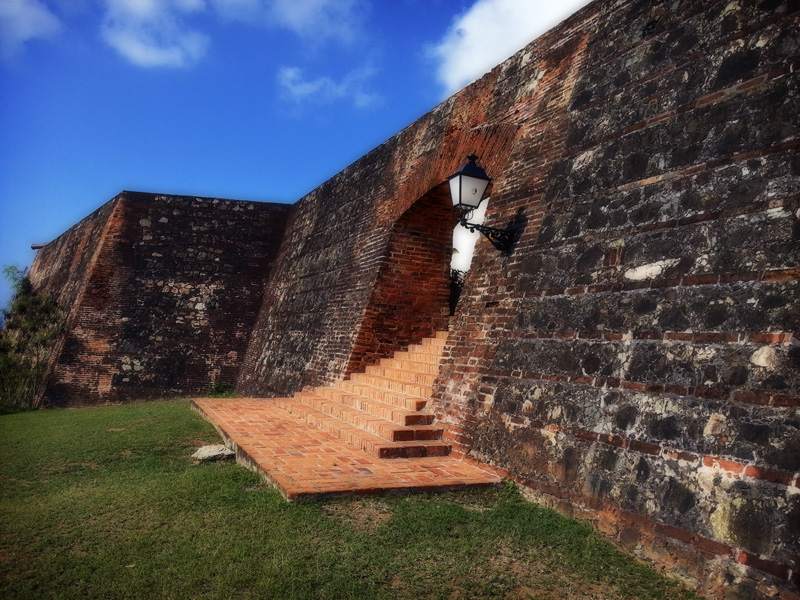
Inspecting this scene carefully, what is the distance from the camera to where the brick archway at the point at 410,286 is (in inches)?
347

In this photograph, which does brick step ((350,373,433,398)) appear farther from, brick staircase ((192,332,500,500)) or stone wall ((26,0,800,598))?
stone wall ((26,0,800,598))

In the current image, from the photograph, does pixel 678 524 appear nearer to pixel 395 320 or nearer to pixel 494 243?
pixel 494 243

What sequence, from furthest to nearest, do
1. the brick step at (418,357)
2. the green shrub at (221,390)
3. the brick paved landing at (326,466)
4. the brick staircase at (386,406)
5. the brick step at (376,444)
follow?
the green shrub at (221,390) < the brick step at (418,357) < the brick staircase at (386,406) < the brick step at (376,444) < the brick paved landing at (326,466)

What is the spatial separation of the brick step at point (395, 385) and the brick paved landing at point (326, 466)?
3.42ft

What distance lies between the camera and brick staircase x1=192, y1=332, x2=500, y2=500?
4.65 metres

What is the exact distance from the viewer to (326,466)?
5.09m

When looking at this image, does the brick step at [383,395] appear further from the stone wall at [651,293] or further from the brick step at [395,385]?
the stone wall at [651,293]

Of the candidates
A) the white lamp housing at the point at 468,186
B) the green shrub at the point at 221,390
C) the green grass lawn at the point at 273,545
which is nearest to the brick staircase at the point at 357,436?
the green grass lawn at the point at 273,545

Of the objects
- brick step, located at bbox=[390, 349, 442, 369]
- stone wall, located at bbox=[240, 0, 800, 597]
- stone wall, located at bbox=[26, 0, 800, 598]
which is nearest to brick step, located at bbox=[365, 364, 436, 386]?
brick step, located at bbox=[390, 349, 442, 369]

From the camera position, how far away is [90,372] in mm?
12016

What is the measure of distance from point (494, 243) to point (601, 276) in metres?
1.43

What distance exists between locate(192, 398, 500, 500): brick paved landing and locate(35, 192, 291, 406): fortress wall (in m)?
6.19

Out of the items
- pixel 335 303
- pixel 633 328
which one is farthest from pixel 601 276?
pixel 335 303

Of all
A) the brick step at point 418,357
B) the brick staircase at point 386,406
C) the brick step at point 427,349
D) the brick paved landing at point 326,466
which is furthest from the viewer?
the brick step at point 427,349
